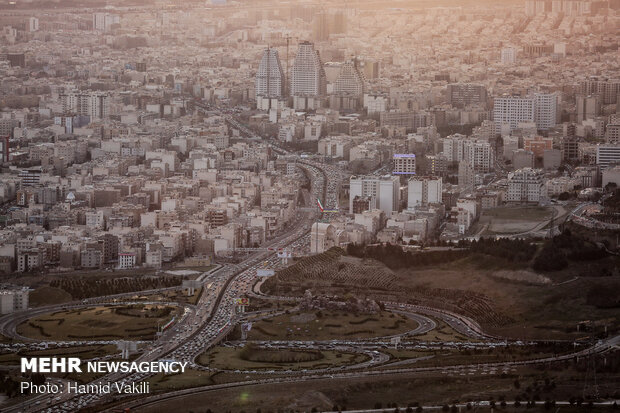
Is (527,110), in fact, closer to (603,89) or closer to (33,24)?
(603,89)

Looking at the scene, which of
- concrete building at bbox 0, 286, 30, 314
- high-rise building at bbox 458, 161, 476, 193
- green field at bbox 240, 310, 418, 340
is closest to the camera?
green field at bbox 240, 310, 418, 340

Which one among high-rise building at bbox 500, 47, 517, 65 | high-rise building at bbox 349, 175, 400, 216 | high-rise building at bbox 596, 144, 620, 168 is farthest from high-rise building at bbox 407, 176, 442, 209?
high-rise building at bbox 500, 47, 517, 65

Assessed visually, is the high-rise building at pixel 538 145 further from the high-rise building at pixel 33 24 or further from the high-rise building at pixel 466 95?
the high-rise building at pixel 33 24

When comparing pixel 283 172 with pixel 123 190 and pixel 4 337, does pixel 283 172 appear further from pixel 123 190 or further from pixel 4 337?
pixel 4 337

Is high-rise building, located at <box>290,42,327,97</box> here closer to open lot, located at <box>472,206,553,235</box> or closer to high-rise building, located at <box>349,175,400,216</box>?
high-rise building, located at <box>349,175,400,216</box>

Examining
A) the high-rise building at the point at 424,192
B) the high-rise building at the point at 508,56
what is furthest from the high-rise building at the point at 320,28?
the high-rise building at the point at 424,192

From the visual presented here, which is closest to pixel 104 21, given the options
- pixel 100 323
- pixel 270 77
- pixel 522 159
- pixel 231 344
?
pixel 270 77
